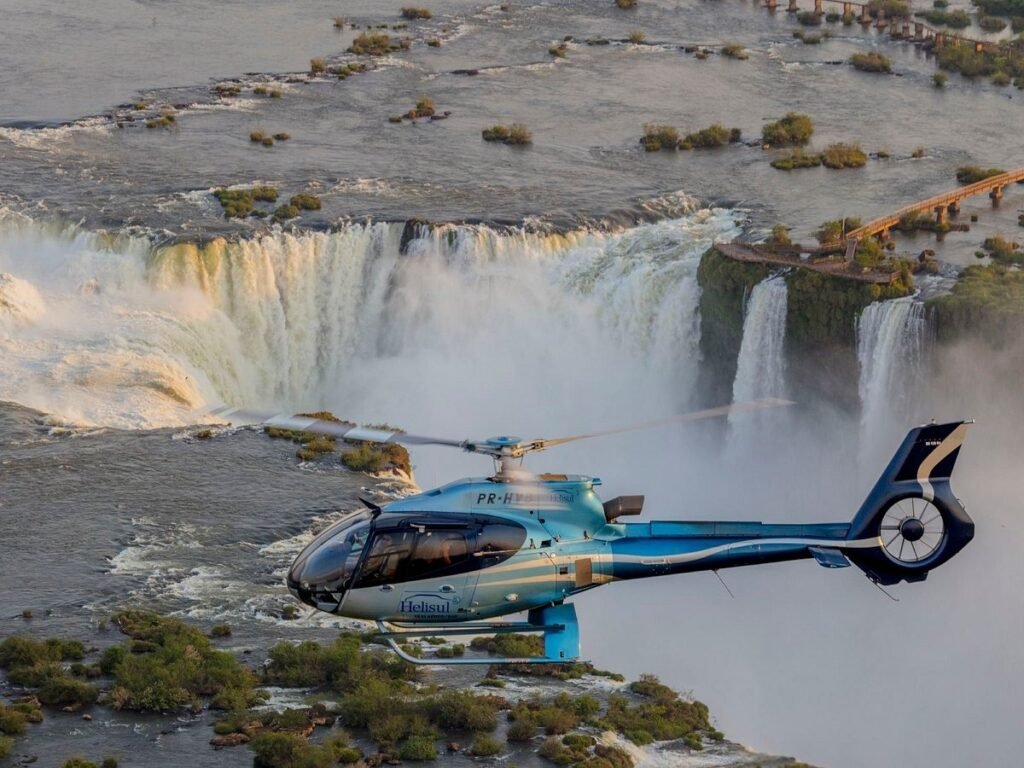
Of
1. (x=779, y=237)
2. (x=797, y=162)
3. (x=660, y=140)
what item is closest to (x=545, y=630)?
(x=779, y=237)

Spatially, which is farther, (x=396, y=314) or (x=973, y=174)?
(x=973, y=174)

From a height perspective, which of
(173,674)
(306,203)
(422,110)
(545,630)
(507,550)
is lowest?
(173,674)

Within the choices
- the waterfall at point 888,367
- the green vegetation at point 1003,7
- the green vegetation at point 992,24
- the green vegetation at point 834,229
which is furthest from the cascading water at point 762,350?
the green vegetation at point 1003,7

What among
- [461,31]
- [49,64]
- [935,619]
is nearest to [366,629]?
[935,619]

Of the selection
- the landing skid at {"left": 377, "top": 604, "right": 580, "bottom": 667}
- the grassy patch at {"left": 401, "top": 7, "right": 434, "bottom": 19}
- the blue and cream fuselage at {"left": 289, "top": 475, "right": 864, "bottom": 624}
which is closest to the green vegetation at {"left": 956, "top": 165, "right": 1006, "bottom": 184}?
the grassy patch at {"left": 401, "top": 7, "right": 434, "bottom": 19}

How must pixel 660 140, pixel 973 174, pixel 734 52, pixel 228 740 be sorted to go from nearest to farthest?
1. pixel 228 740
2. pixel 973 174
3. pixel 660 140
4. pixel 734 52

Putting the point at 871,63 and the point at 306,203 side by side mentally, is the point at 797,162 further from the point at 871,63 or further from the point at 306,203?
the point at 306,203

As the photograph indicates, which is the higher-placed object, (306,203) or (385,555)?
(385,555)

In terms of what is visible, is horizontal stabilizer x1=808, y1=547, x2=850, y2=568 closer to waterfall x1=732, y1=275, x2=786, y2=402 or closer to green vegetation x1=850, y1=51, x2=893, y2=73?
waterfall x1=732, y1=275, x2=786, y2=402
